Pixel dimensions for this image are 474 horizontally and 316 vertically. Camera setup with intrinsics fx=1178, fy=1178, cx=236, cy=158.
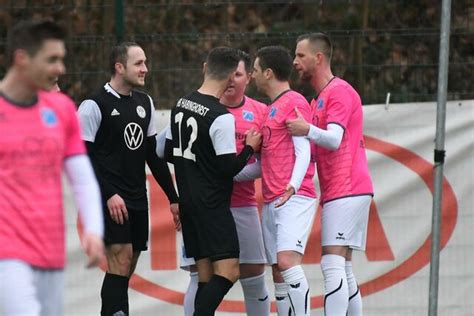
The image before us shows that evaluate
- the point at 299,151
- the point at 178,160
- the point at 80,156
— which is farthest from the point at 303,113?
the point at 80,156

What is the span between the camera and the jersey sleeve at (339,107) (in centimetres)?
789

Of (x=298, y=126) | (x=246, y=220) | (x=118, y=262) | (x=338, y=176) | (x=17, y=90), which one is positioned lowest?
(x=118, y=262)

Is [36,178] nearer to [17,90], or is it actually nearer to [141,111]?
[17,90]

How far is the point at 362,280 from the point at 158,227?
170cm

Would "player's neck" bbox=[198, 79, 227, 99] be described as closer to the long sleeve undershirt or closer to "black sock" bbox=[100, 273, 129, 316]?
the long sleeve undershirt

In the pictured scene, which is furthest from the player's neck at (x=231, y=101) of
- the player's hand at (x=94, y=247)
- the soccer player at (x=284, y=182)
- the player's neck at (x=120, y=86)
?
the player's hand at (x=94, y=247)

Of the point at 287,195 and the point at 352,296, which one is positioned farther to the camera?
the point at 352,296

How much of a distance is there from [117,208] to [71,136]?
8.57ft

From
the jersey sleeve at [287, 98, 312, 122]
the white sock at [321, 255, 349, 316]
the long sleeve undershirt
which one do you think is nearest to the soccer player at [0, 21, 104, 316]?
the long sleeve undershirt

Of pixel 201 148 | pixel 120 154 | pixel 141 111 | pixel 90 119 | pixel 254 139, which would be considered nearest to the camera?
pixel 201 148

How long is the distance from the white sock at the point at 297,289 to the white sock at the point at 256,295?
53 cm

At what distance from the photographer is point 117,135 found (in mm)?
8133

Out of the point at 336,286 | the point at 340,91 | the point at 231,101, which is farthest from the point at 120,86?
the point at 336,286

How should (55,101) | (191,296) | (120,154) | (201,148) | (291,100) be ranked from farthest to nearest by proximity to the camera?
(191,296) < (120,154) < (291,100) < (201,148) < (55,101)
